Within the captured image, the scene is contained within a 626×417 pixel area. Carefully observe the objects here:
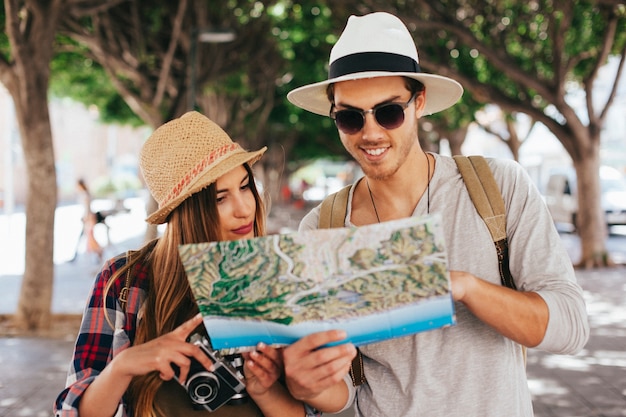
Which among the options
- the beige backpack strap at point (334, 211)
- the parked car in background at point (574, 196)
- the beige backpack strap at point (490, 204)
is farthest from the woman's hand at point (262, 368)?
the parked car in background at point (574, 196)

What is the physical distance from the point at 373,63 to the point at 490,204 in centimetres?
62

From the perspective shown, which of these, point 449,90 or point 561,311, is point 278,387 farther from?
point 449,90

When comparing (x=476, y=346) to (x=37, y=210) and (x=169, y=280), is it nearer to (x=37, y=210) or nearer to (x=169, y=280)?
(x=169, y=280)

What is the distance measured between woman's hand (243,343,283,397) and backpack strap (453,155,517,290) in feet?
2.59

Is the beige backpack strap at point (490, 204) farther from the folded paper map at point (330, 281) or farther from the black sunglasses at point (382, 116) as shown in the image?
the folded paper map at point (330, 281)

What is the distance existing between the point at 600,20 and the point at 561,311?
44.7 feet

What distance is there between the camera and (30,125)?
833 cm

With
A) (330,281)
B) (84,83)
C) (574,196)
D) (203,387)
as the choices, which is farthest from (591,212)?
(84,83)

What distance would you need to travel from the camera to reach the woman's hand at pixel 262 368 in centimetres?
177

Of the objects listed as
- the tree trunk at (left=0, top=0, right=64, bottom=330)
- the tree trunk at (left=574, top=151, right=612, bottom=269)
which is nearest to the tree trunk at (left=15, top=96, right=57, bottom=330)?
the tree trunk at (left=0, top=0, right=64, bottom=330)

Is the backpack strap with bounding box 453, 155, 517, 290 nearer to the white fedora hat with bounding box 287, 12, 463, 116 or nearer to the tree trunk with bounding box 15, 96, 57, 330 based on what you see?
the white fedora hat with bounding box 287, 12, 463, 116

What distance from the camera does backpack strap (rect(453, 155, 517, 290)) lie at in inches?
80.7

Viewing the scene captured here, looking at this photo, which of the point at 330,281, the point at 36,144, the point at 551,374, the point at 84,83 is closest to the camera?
the point at 330,281

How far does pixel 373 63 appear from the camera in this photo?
2150mm
